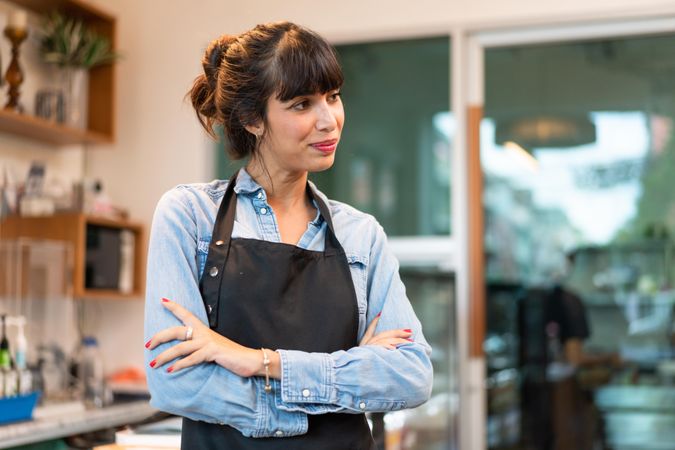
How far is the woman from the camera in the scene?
4.39 ft

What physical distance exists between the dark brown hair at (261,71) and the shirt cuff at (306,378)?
14.7 inches

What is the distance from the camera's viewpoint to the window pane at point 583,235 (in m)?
3.60

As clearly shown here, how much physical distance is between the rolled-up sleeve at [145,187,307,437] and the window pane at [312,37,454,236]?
249 cm

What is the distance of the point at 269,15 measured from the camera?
13.4ft

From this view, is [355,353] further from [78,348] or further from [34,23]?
[34,23]

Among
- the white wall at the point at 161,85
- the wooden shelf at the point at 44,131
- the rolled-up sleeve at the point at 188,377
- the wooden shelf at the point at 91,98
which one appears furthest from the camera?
the white wall at the point at 161,85

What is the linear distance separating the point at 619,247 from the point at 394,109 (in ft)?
3.58

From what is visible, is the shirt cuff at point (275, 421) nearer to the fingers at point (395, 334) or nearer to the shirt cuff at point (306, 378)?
the shirt cuff at point (306, 378)

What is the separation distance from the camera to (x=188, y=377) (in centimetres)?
134

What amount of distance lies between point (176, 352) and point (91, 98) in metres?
2.92

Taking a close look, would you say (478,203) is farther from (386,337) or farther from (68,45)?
(386,337)

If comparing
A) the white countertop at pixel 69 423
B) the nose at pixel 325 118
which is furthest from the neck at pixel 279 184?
the white countertop at pixel 69 423

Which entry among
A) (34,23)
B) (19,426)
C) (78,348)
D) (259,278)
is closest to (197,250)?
(259,278)

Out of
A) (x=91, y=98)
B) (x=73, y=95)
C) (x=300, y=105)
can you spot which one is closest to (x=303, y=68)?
(x=300, y=105)
